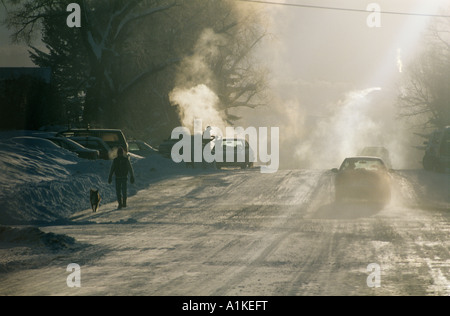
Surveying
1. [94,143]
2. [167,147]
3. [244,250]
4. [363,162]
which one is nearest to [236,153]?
[167,147]

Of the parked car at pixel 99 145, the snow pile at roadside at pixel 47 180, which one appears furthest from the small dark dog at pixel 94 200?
the parked car at pixel 99 145

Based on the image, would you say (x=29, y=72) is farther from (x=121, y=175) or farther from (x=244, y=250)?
(x=244, y=250)

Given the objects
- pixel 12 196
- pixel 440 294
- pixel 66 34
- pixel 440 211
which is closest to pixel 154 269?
pixel 440 294

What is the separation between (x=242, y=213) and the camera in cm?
1850

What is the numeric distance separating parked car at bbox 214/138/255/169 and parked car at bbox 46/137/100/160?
971 centimetres

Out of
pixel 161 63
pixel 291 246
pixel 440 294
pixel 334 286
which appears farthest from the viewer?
pixel 161 63

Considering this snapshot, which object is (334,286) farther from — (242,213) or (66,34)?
(66,34)

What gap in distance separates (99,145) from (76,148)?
1486 mm

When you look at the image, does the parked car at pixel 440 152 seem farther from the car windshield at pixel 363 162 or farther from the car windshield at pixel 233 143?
the car windshield at pixel 363 162

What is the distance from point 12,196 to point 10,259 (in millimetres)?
6782

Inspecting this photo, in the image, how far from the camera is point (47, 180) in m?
20.7

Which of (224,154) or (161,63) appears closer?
(224,154)
